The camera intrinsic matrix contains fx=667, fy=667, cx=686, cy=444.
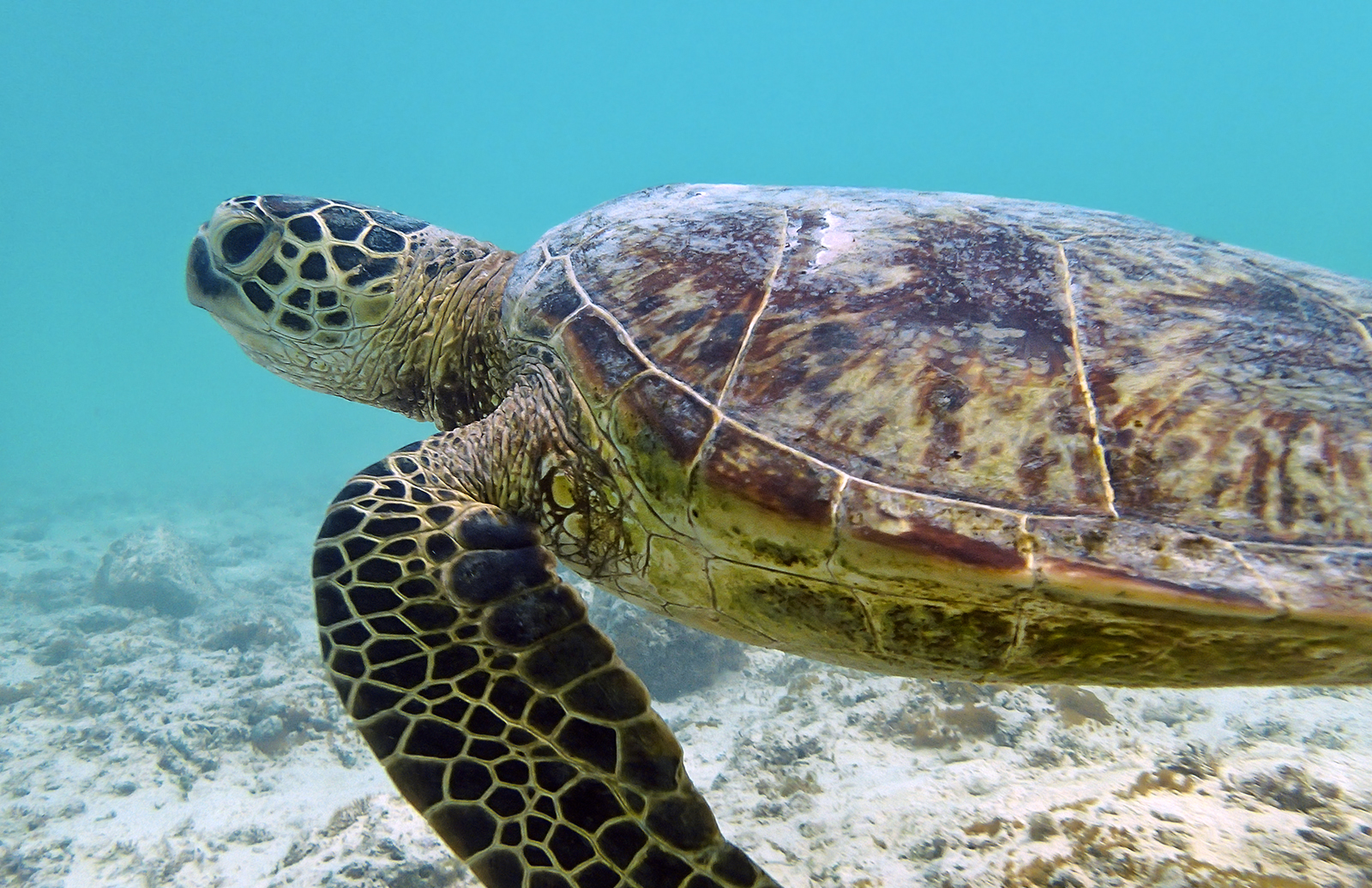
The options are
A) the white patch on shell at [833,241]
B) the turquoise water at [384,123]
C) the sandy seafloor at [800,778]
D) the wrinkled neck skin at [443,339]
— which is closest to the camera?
the sandy seafloor at [800,778]

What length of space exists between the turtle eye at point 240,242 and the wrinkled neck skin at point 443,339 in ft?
2.30

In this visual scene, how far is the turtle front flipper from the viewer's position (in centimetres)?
167

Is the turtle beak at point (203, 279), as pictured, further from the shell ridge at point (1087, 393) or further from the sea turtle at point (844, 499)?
the shell ridge at point (1087, 393)

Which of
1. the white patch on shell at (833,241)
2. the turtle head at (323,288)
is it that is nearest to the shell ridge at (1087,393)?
the white patch on shell at (833,241)

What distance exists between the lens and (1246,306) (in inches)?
73.3

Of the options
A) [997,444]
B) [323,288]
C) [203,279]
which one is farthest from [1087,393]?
[203,279]

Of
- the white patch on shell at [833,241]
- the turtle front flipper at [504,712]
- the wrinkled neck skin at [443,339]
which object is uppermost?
the white patch on shell at [833,241]

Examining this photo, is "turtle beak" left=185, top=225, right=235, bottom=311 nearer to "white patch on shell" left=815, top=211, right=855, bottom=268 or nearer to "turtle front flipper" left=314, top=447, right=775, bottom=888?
"turtle front flipper" left=314, top=447, right=775, bottom=888

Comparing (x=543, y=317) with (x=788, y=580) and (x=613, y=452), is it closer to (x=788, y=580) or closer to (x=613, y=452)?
(x=613, y=452)

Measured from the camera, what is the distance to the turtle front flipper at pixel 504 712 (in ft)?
5.49

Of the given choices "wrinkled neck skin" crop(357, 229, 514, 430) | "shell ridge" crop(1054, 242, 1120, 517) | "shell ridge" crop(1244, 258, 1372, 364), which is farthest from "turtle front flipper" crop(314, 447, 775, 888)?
"shell ridge" crop(1244, 258, 1372, 364)

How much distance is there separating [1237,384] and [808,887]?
2153 mm

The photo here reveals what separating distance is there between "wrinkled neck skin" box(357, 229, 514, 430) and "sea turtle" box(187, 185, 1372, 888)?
64 cm

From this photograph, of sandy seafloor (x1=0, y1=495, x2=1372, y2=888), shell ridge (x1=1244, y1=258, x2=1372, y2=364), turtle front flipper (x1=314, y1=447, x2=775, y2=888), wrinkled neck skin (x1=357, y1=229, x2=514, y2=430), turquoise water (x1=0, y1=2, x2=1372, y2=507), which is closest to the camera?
turtle front flipper (x1=314, y1=447, x2=775, y2=888)
